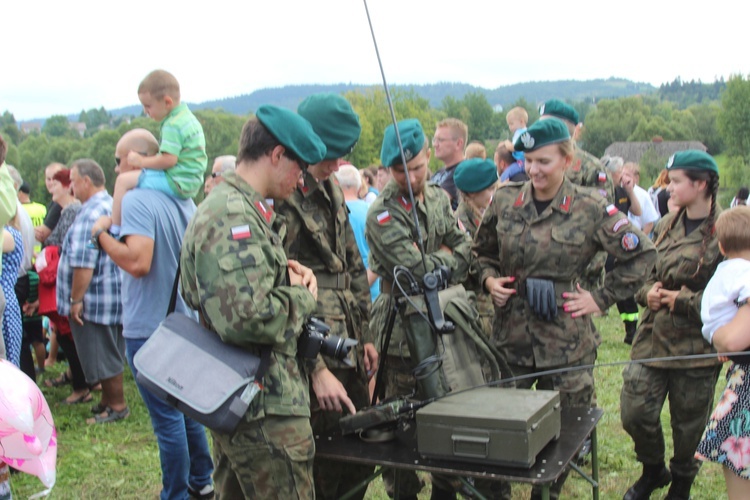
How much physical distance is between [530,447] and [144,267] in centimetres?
259

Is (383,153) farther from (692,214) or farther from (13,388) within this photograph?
(13,388)

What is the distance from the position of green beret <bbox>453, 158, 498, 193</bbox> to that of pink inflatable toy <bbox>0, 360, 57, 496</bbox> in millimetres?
3485

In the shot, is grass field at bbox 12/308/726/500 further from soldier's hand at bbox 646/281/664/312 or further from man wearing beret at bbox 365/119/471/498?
soldier's hand at bbox 646/281/664/312

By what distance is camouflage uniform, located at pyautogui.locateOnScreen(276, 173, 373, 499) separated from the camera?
3.50 m

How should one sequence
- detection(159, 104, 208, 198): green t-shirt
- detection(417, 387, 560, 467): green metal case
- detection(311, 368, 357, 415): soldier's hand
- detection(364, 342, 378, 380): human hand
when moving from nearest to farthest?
detection(417, 387, 560, 467): green metal case → detection(311, 368, 357, 415): soldier's hand → detection(364, 342, 378, 380): human hand → detection(159, 104, 208, 198): green t-shirt

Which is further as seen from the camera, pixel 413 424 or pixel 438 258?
pixel 438 258

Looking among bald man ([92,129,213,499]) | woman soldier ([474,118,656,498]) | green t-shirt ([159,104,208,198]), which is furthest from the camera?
green t-shirt ([159,104,208,198])

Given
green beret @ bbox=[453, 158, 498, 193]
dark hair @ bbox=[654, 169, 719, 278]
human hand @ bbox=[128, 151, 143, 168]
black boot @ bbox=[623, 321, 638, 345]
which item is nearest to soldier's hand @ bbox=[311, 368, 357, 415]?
dark hair @ bbox=[654, 169, 719, 278]

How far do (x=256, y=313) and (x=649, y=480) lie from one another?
3.05 m

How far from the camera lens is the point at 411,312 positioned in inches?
139

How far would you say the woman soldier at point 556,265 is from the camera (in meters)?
3.84

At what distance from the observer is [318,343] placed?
2752 millimetres

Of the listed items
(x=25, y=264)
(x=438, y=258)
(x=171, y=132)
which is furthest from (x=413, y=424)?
(x=25, y=264)

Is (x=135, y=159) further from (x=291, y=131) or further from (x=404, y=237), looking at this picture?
(x=291, y=131)
